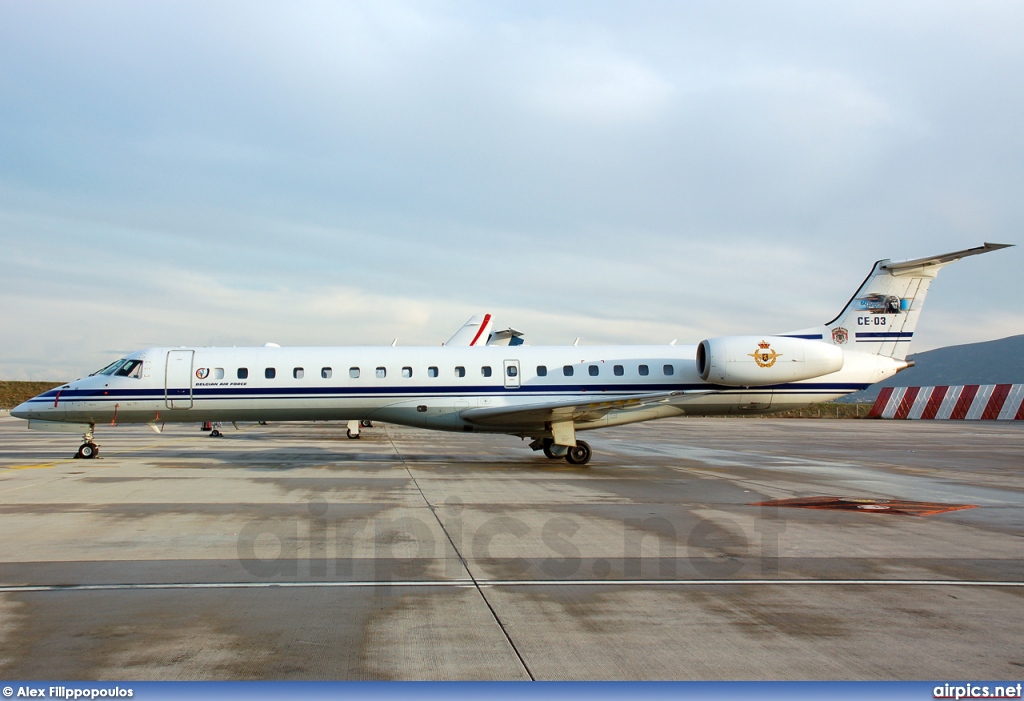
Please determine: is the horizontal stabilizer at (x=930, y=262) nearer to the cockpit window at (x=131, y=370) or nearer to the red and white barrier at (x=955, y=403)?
the cockpit window at (x=131, y=370)

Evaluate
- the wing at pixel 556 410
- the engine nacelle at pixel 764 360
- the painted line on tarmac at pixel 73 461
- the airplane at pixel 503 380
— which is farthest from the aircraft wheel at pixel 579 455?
the painted line on tarmac at pixel 73 461

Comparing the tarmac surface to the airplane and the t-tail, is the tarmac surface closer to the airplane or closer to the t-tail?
the airplane

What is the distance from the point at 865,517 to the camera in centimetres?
1069

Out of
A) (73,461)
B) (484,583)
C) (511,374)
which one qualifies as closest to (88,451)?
(73,461)

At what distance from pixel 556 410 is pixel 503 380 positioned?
219 centimetres

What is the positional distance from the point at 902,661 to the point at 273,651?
3977 mm

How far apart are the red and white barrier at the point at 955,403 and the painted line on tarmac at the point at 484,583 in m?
52.1

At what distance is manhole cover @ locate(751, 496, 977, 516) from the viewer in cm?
1144

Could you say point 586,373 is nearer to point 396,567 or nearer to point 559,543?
point 559,543

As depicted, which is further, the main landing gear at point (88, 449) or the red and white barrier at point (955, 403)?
the red and white barrier at point (955, 403)

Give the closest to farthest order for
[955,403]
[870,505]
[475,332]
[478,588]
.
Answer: [478,588] → [870,505] → [475,332] → [955,403]

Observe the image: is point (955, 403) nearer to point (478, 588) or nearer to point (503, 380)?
point (503, 380)

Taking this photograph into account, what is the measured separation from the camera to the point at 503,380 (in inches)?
767

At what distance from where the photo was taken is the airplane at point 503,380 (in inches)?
744
